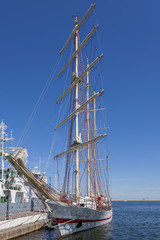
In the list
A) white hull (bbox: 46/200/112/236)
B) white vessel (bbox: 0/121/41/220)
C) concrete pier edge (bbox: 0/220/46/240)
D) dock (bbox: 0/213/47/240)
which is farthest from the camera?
white vessel (bbox: 0/121/41/220)

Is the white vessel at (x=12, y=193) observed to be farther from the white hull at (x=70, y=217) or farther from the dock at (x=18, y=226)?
the white hull at (x=70, y=217)

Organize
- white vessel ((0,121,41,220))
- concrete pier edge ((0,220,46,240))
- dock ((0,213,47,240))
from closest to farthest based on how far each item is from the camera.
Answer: concrete pier edge ((0,220,46,240))
dock ((0,213,47,240))
white vessel ((0,121,41,220))

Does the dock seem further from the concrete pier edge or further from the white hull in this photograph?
the white hull

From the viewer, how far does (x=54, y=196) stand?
66.2 ft

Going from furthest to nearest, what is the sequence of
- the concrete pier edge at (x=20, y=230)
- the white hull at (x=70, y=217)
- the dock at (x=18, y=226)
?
1. the white hull at (x=70, y=217)
2. the dock at (x=18, y=226)
3. the concrete pier edge at (x=20, y=230)

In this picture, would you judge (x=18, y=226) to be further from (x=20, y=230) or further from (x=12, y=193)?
(x=12, y=193)

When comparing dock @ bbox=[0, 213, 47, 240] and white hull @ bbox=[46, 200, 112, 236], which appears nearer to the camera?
dock @ bbox=[0, 213, 47, 240]

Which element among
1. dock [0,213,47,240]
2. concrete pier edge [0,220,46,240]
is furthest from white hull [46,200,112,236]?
concrete pier edge [0,220,46,240]

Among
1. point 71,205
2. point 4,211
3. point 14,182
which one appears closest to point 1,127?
point 14,182

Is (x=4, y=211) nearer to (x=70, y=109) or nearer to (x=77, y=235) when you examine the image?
(x=77, y=235)

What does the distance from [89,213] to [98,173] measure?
13948 millimetres

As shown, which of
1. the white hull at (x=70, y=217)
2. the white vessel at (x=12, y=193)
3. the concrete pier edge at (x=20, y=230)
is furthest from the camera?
the white vessel at (x=12, y=193)

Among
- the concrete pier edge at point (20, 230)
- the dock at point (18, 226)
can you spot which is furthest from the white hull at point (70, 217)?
the concrete pier edge at point (20, 230)

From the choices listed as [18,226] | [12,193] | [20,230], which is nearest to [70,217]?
[20,230]
